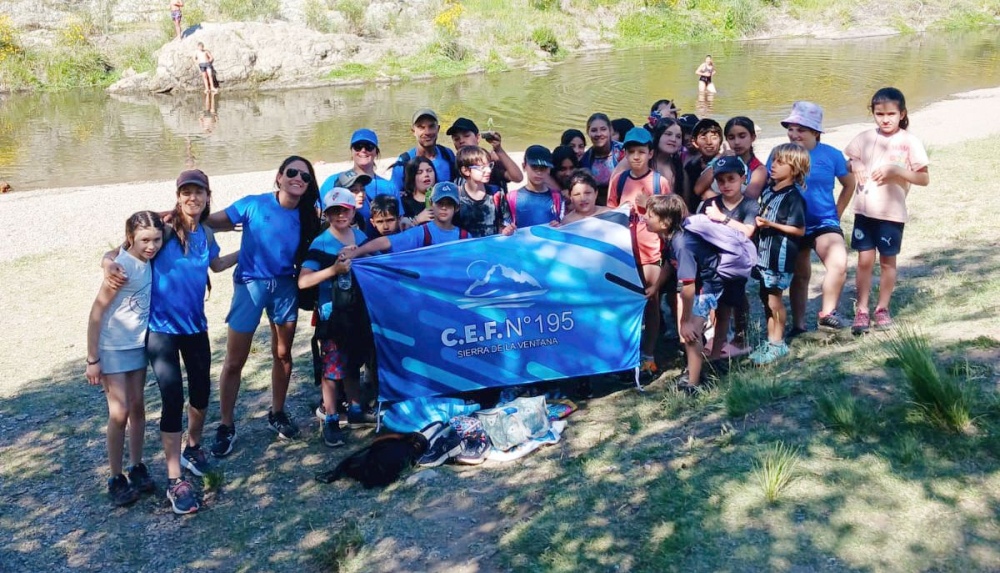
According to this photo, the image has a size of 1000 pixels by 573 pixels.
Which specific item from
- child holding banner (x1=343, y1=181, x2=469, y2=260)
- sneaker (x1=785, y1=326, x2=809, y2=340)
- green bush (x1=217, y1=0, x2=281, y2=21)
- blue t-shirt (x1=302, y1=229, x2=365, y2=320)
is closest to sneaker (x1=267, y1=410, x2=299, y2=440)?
blue t-shirt (x1=302, y1=229, x2=365, y2=320)

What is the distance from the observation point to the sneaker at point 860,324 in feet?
21.8

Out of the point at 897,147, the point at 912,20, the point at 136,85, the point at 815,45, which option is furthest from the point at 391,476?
the point at 912,20

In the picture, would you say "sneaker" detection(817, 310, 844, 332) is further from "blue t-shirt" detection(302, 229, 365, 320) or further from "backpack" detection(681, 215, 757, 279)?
"blue t-shirt" detection(302, 229, 365, 320)

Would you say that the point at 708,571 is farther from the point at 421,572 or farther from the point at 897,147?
the point at 897,147

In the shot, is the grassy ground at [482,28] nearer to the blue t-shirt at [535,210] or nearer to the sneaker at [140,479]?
the blue t-shirt at [535,210]

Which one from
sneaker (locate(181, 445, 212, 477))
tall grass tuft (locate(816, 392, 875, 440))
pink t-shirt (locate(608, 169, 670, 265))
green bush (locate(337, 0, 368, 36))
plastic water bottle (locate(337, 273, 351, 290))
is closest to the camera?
tall grass tuft (locate(816, 392, 875, 440))

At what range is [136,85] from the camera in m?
32.8

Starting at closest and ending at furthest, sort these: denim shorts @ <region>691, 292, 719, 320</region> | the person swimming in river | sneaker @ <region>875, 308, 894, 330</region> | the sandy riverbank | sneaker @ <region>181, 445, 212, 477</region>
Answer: sneaker @ <region>181, 445, 212, 477</region> < denim shorts @ <region>691, 292, 719, 320</region> < sneaker @ <region>875, 308, 894, 330</region> < the sandy riverbank < the person swimming in river

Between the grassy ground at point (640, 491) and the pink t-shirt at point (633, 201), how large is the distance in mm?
981

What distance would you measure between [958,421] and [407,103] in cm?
2501

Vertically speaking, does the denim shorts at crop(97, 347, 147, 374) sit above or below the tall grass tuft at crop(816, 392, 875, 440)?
above

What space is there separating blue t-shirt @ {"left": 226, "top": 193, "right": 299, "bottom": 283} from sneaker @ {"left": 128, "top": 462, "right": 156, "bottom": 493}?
1.34 metres

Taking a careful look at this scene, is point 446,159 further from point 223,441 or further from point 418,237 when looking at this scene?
point 223,441

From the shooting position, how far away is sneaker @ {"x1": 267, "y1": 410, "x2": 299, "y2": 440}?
6414 millimetres
